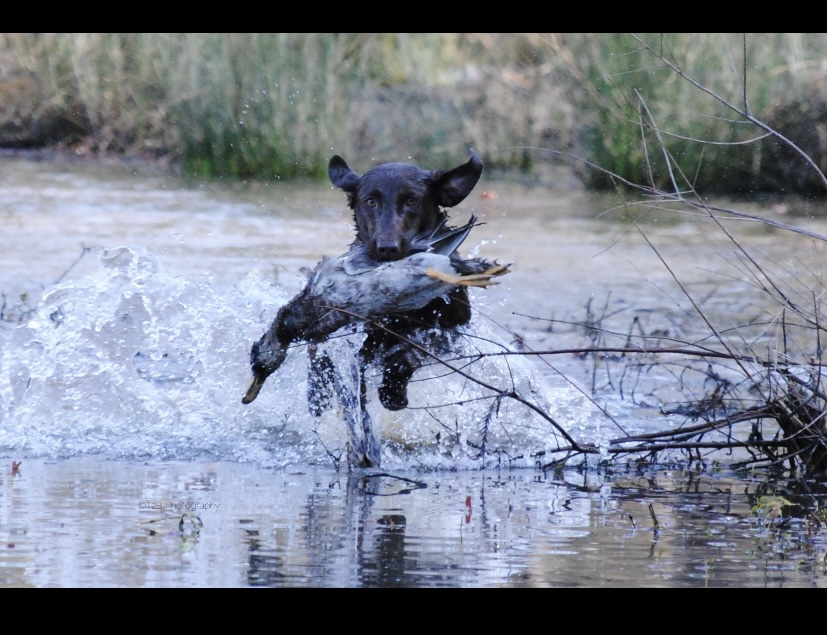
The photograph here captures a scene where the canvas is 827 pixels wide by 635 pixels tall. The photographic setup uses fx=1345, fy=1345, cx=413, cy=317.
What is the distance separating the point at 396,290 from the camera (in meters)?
5.47

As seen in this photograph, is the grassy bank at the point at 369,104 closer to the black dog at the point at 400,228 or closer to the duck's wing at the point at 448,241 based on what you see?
the black dog at the point at 400,228

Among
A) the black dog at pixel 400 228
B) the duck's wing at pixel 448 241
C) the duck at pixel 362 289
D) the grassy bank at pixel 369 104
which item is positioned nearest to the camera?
the duck at pixel 362 289

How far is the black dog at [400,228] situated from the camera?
6.41 m

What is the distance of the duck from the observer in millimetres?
5344

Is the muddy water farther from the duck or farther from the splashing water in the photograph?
the duck

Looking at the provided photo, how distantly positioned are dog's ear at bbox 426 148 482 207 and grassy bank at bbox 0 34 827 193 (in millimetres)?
8502

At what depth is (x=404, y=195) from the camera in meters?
6.52

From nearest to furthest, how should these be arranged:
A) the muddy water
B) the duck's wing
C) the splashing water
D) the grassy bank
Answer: the muddy water → the duck's wing → the splashing water → the grassy bank

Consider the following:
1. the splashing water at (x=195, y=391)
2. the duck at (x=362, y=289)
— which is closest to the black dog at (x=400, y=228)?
the splashing water at (x=195, y=391)

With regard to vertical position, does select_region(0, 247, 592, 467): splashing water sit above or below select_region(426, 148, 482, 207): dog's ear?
below

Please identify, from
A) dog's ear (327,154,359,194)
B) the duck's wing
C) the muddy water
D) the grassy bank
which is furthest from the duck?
the grassy bank

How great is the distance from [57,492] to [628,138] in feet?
37.7
